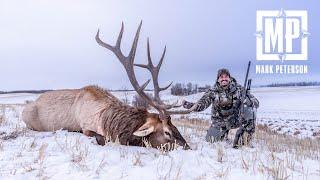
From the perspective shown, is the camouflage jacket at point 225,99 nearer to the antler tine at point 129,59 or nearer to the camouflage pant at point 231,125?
the camouflage pant at point 231,125

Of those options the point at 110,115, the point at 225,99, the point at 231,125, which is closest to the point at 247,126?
the point at 231,125

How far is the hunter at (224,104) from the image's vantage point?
8859 mm

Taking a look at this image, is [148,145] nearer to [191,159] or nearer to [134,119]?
[134,119]

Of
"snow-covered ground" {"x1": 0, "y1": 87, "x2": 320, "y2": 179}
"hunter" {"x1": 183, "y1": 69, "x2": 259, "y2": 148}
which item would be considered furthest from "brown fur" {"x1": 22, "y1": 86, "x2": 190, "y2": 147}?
"hunter" {"x1": 183, "y1": 69, "x2": 259, "y2": 148}

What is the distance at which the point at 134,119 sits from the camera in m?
7.91

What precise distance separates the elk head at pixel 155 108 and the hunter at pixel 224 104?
107cm

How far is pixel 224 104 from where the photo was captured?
30.2 ft

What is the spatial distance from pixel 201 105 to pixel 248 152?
2107 mm

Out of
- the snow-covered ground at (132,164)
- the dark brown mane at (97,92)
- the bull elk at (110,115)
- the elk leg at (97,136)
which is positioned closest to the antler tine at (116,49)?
the bull elk at (110,115)

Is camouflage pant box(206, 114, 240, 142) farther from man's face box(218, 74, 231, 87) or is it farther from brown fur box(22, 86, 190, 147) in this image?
brown fur box(22, 86, 190, 147)

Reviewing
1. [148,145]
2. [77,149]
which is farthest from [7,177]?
[148,145]

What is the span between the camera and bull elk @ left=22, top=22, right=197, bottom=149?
24.7 feet

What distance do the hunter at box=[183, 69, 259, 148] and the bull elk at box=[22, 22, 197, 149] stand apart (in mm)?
1159

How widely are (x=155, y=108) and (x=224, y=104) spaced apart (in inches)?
75.4
